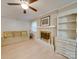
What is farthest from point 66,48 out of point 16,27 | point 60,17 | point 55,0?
point 16,27

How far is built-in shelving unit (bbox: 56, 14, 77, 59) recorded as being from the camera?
147 inches

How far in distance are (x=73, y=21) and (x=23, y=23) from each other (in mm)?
6115

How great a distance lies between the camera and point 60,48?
14.5 feet

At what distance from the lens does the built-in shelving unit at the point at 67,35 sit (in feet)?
12.3

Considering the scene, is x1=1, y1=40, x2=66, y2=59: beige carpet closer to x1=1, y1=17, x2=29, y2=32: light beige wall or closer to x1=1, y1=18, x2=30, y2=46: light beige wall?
x1=1, y1=18, x2=30, y2=46: light beige wall

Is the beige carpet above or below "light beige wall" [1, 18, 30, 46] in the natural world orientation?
below

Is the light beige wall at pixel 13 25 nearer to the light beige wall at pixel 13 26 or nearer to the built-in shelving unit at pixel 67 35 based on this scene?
the light beige wall at pixel 13 26

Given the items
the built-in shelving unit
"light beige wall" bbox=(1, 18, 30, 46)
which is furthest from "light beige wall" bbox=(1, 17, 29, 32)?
the built-in shelving unit

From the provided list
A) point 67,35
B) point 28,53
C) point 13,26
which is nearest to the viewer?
point 67,35

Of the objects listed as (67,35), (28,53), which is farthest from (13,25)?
(67,35)

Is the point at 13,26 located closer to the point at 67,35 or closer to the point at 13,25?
the point at 13,25

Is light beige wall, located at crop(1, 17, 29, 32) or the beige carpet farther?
light beige wall, located at crop(1, 17, 29, 32)

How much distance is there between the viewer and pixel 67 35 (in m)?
4.32

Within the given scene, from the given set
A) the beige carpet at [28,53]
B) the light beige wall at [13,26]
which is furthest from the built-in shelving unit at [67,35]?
the light beige wall at [13,26]
